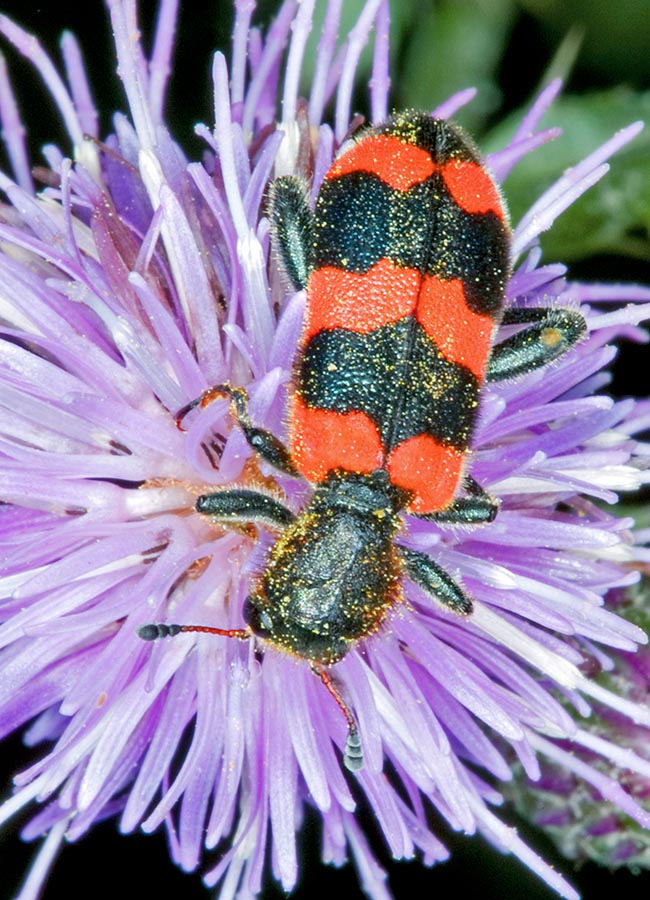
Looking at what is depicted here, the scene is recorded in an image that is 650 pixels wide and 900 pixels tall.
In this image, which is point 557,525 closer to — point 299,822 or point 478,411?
point 478,411

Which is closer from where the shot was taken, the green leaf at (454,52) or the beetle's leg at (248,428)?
the beetle's leg at (248,428)

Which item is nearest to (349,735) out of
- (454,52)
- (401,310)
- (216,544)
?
(216,544)

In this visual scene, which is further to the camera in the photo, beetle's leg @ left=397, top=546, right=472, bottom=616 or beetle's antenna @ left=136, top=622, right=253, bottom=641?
beetle's leg @ left=397, top=546, right=472, bottom=616

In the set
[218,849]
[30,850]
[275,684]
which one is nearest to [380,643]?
[275,684]

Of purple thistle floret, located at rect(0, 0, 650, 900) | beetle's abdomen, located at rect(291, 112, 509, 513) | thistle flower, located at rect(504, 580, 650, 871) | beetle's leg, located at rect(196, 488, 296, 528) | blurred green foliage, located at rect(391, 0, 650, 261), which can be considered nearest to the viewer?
beetle's abdomen, located at rect(291, 112, 509, 513)

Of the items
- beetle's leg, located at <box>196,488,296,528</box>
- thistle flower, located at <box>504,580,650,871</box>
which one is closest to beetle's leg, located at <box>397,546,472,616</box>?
beetle's leg, located at <box>196,488,296,528</box>

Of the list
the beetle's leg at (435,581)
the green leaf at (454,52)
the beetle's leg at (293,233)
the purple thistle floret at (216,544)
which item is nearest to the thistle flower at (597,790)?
the purple thistle floret at (216,544)

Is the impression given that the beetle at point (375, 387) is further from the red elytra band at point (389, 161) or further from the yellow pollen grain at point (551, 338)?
the yellow pollen grain at point (551, 338)

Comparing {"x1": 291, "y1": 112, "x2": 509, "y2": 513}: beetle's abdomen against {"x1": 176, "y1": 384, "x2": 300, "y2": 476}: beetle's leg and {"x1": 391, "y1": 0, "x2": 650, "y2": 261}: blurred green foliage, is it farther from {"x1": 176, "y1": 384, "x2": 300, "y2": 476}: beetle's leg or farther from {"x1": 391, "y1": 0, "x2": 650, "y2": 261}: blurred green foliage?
{"x1": 391, "y1": 0, "x2": 650, "y2": 261}: blurred green foliage
